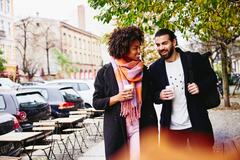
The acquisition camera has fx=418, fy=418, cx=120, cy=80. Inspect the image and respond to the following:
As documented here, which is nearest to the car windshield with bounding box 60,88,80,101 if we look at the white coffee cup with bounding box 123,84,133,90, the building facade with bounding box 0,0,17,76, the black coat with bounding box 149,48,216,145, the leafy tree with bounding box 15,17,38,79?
the black coat with bounding box 149,48,216,145

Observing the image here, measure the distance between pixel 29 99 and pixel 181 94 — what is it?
7353 mm

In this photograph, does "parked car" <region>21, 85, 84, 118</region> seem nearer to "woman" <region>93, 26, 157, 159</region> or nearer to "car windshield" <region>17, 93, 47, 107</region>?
"car windshield" <region>17, 93, 47, 107</region>

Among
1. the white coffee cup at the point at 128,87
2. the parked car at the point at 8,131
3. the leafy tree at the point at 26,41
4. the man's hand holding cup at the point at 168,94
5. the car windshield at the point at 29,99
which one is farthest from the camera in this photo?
the leafy tree at the point at 26,41

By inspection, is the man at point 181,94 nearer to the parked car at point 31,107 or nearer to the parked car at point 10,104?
the parked car at point 10,104

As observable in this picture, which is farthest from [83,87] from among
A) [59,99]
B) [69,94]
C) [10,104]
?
[10,104]

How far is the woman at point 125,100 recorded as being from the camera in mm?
3465

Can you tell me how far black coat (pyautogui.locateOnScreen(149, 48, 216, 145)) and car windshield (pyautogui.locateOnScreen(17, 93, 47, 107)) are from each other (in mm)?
6807

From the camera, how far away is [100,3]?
27.3 feet

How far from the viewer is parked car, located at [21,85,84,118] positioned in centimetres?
1382

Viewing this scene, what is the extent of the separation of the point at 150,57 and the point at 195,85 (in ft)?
87.7

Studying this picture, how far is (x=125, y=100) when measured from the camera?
11.3 feet

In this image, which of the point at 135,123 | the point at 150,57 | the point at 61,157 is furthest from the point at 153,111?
the point at 150,57

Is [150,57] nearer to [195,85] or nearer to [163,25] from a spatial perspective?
[163,25]

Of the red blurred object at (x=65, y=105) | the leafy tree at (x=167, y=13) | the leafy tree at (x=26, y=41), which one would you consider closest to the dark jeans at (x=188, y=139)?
the leafy tree at (x=167, y=13)
